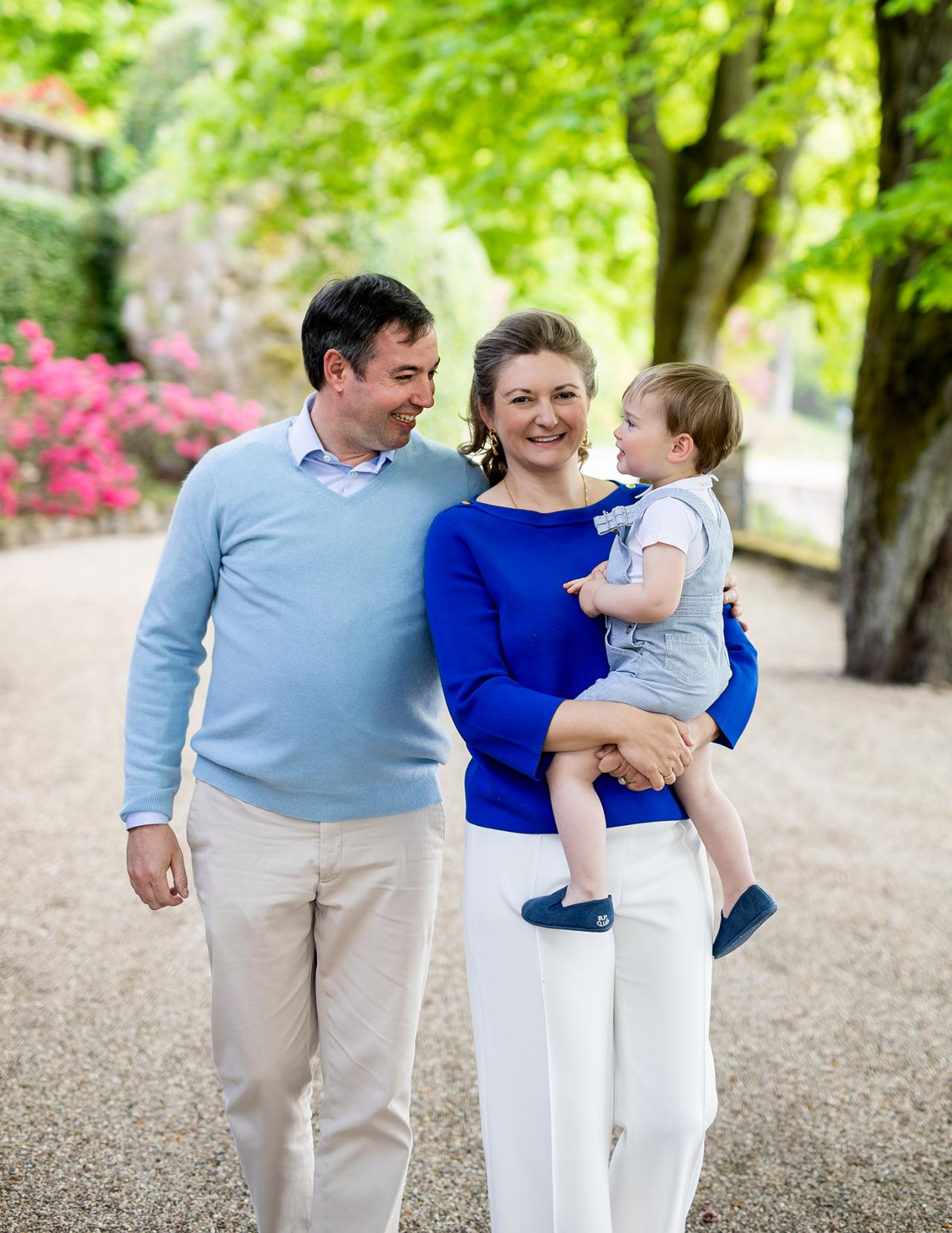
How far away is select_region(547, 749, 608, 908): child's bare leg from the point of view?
72.6 inches

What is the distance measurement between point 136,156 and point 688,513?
17.1 meters

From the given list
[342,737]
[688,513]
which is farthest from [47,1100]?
[688,513]

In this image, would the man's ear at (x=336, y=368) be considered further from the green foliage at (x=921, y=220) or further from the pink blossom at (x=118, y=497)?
the pink blossom at (x=118, y=497)

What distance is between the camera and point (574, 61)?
837 centimetres

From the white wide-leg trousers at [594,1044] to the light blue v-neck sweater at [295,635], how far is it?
395mm

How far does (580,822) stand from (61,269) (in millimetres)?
15191

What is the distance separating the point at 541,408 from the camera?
1.96 meters

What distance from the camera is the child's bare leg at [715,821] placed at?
204cm

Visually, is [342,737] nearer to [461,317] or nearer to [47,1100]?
[47,1100]

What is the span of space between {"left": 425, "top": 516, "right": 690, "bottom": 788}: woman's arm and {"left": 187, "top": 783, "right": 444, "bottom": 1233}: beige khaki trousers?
0.46 meters

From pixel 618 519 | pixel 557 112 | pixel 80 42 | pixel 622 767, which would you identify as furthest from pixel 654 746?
pixel 80 42

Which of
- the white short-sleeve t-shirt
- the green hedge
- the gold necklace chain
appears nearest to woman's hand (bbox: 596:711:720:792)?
the white short-sleeve t-shirt

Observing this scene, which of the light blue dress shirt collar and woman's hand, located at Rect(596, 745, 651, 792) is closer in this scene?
woman's hand, located at Rect(596, 745, 651, 792)

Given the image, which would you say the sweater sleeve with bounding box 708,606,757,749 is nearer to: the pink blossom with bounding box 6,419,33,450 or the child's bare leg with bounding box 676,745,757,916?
the child's bare leg with bounding box 676,745,757,916
